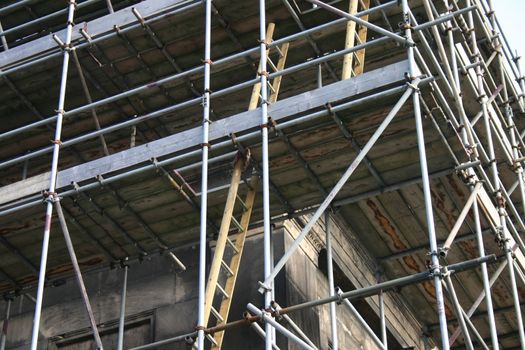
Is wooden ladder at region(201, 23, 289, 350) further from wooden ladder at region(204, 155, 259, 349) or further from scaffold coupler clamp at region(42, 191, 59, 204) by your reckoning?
scaffold coupler clamp at region(42, 191, 59, 204)

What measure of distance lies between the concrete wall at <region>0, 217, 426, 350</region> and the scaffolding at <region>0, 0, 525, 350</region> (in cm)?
35

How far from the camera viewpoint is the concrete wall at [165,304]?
17.8 m

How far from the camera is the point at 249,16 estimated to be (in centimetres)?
1877

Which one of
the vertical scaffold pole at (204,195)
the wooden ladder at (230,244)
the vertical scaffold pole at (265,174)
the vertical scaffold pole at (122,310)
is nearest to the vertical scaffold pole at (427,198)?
the vertical scaffold pole at (265,174)

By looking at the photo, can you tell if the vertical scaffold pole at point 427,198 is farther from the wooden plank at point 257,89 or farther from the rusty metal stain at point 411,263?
the rusty metal stain at point 411,263

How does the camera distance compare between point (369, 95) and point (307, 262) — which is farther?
point (307, 262)

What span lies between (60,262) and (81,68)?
3.25m

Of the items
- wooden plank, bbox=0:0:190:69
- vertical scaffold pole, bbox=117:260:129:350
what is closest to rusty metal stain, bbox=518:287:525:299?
vertical scaffold pole, bbox=117:260:129:350

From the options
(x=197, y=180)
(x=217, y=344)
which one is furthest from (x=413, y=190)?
(x=217, y=344)

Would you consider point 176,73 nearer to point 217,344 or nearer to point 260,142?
point 260,142

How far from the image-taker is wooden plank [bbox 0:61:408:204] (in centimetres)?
1550

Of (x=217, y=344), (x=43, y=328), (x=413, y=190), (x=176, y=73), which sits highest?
(x=176, y=73)

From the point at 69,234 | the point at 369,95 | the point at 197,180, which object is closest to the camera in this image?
the point at 369,95

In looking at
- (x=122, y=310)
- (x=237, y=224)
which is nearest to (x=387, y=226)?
(x=237, y=224)
